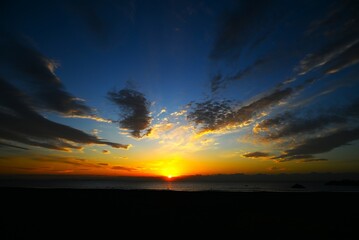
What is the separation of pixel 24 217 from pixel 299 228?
17.8m

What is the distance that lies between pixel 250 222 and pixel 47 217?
1382 centimetres

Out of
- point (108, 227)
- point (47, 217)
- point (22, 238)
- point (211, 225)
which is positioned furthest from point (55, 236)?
point (211, 225)

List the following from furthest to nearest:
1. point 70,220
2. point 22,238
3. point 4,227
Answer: point 70,220
point 4,227
point 22,238

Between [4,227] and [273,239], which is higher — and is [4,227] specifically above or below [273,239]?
above

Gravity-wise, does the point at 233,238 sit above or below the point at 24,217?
below

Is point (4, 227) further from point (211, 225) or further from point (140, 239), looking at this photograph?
point (211, 225)

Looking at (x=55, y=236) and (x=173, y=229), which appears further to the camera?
(x=173, y=229)

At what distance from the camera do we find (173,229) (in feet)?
39.8

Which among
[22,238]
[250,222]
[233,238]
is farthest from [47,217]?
[250,222]

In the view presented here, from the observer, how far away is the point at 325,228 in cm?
1296

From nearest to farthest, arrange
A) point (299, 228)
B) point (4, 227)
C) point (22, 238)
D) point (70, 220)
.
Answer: point (22, 238), point (4, 227), point (299, 228), point (70, 220)

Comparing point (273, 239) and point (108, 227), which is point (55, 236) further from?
point (273, 239)

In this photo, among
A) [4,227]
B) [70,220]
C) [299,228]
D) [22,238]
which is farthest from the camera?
[70,220]

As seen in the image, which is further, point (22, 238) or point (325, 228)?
point (325, 228)
